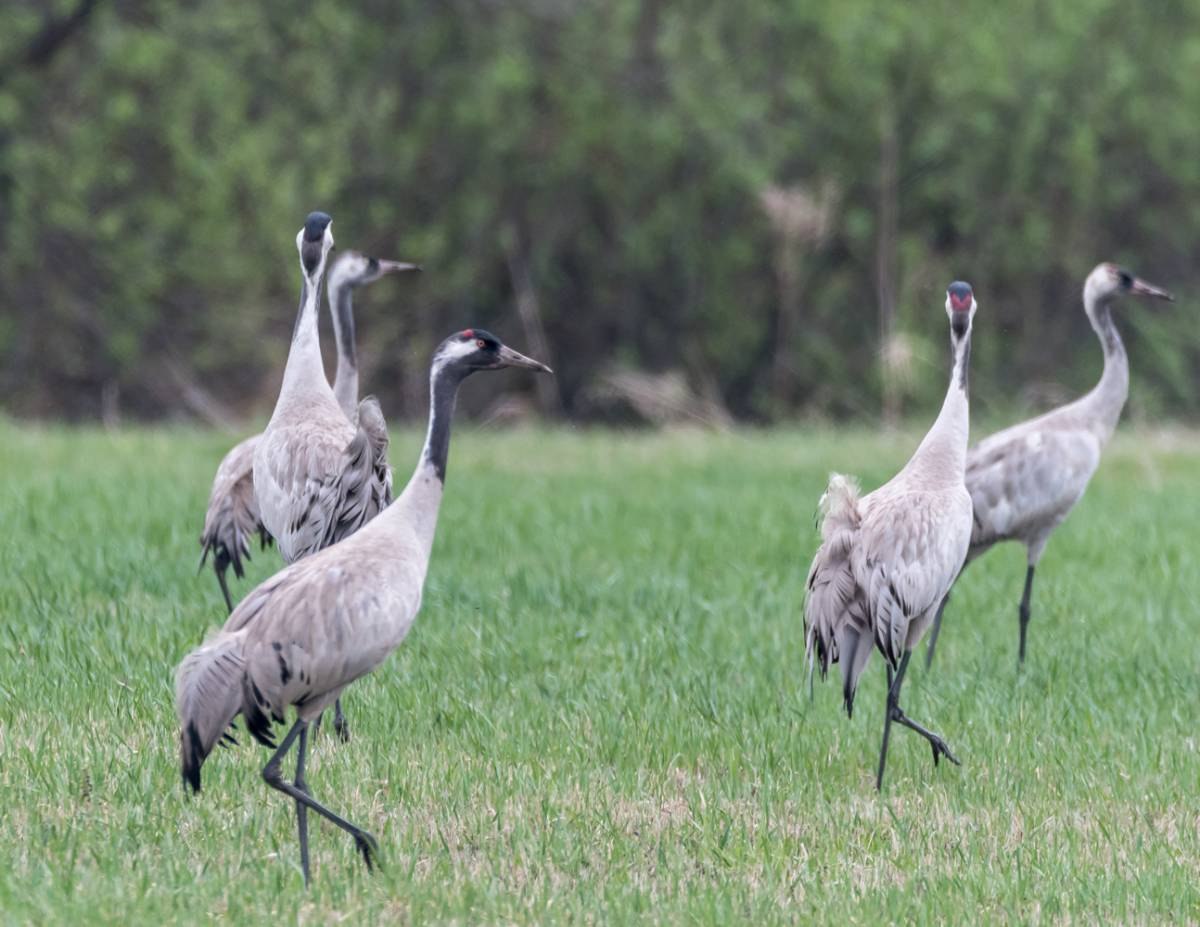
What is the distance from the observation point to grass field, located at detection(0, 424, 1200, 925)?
4766 millimetres

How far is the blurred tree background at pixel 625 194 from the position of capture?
64.6 feet

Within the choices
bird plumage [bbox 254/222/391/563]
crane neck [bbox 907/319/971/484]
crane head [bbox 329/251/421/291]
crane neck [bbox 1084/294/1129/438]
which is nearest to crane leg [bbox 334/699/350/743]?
bird plumage [bbox 254/222/391/563]

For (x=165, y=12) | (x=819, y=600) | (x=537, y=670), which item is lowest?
(x=537, y=670)

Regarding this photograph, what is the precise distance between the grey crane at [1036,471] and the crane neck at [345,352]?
8.80 ft

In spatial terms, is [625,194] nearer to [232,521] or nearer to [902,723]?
[232,521]

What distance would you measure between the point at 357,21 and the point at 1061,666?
15.0 metres

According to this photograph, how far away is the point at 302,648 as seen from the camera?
493cm

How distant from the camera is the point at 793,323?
858 inches

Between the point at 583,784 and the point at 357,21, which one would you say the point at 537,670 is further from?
the point at 357,21

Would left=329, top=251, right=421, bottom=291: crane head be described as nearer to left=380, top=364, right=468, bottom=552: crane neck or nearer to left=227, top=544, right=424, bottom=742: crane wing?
left=380, top=364, right=468, bottom=552: crane neck

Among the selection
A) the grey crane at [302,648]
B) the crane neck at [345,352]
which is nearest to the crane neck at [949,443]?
the grey crane at [302,648]

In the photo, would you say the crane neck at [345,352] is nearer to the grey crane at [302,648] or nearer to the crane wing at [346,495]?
Result: the crane wing at [346,495]

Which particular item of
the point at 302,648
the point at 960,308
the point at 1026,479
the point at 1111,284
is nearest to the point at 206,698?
the point at 302,648

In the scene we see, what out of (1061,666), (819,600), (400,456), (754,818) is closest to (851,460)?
(400,456)
